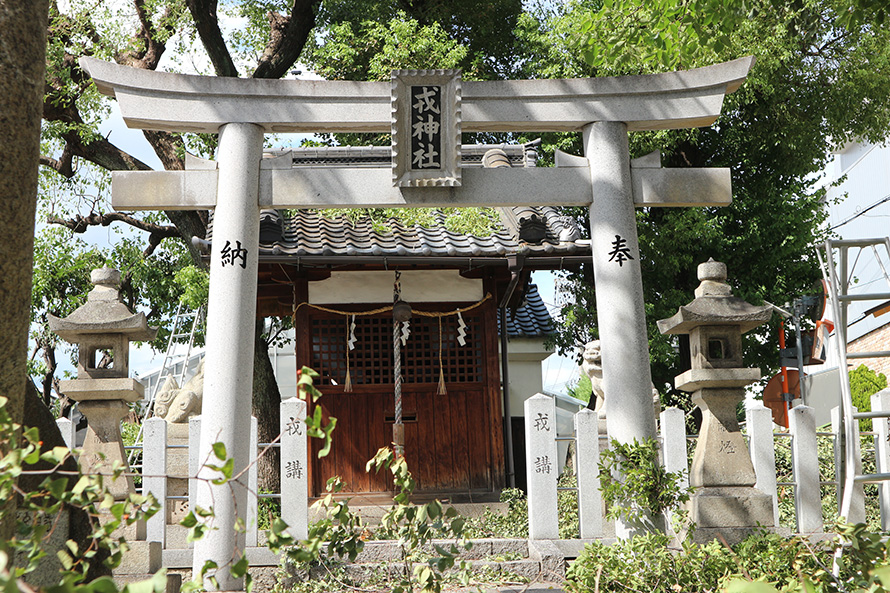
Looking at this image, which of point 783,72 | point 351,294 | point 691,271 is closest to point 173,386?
point 351,294

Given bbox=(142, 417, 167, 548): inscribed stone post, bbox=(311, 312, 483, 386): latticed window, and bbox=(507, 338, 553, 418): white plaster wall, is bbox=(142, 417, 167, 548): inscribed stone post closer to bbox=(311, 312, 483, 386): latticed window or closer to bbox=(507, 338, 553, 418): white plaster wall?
bbox=(311, 312, 483, 386): latticed window

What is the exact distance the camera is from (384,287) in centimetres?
1134

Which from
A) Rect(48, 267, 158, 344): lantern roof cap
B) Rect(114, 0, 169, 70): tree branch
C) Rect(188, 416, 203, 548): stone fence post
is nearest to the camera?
Rect(188, 416, 203, 548): stone fence post

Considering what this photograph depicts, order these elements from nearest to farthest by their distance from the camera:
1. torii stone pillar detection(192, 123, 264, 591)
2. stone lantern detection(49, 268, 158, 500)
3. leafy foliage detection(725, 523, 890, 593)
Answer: leafy foliage detection(725, 523, 890, 593), torii stone pillar detection(192, 123, 264, 591), stone lantern detection(49, 268, 158, 500)

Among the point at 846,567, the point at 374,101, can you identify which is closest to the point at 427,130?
the point at 374,101

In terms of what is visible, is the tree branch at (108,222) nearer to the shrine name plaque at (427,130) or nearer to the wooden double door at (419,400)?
the wooden double door at (419,400)

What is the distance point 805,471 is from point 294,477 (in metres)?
5.12

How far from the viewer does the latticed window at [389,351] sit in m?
11.3

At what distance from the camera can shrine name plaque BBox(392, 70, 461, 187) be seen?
6.48m

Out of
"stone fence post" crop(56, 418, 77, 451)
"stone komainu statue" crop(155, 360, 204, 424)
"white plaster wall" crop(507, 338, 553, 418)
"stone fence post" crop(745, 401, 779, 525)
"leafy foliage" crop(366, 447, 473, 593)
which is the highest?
"white plaster wall" crop(507, 338, 553, 418)

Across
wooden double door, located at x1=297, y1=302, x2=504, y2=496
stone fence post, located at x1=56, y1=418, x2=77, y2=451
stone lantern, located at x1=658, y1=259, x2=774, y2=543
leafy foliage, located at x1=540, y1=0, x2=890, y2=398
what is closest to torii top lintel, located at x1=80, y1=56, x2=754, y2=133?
stone lantern, located at x1=658, y1=259, x2=774, y2=543

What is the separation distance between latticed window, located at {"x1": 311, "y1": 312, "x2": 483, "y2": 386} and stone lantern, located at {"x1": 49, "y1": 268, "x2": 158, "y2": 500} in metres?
3.72

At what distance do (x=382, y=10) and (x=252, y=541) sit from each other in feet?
49.8

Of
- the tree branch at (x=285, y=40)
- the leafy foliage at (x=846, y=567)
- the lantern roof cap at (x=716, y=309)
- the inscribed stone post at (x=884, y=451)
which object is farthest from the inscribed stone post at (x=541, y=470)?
the tree branch at (x=285, y=40)
